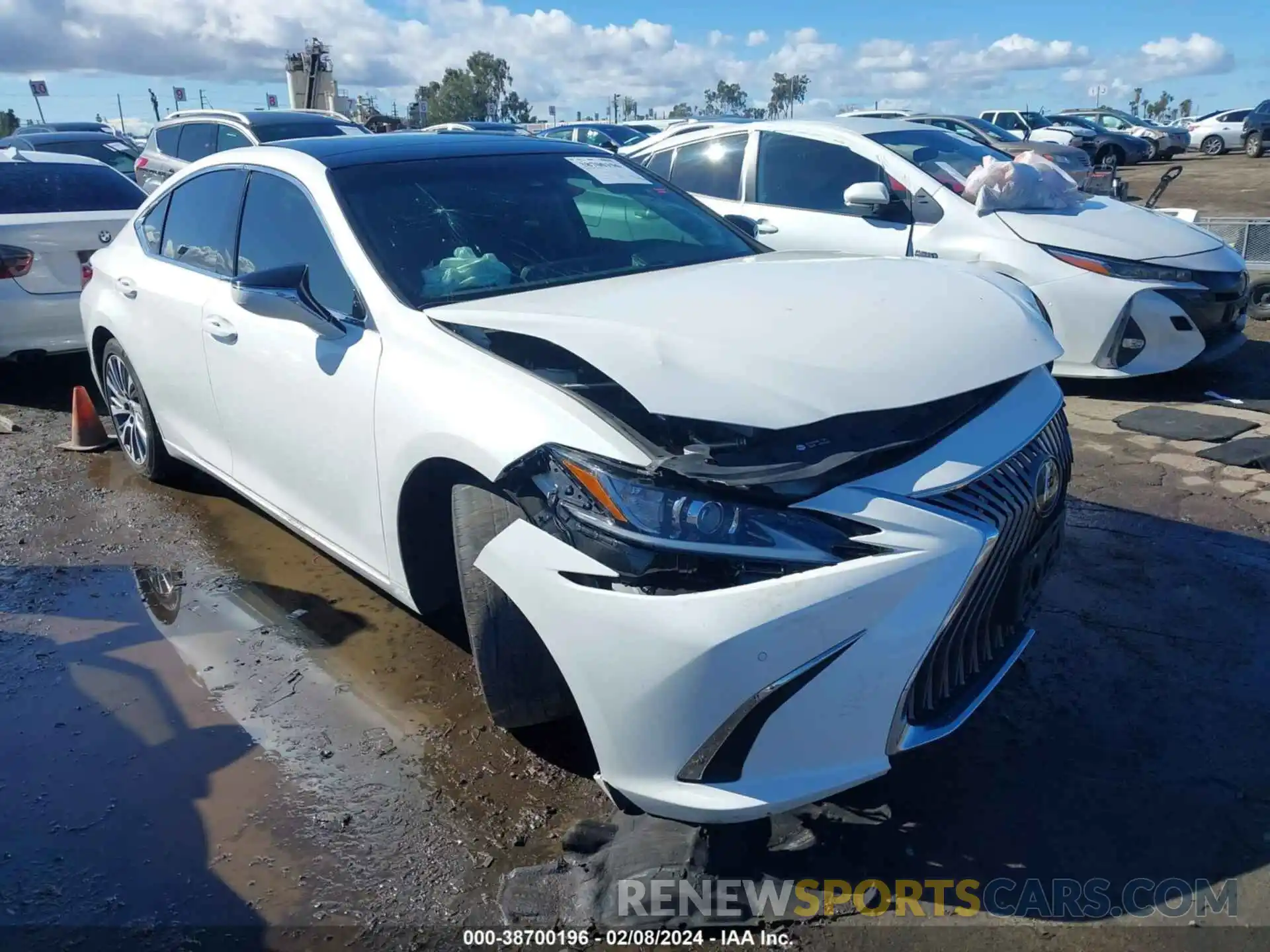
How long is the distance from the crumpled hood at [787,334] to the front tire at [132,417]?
274 centimetres

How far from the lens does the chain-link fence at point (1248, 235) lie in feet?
29.4

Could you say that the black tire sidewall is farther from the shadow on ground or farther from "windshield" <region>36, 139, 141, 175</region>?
"windshield" <region>36, 139, 141, 175</region>

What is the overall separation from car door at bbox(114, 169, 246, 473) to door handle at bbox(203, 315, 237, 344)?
9 centimetres

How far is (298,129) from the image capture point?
11.9 metres

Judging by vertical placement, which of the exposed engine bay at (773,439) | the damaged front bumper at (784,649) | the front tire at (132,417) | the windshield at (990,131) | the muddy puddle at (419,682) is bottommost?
the muddy puddle at (419,682)

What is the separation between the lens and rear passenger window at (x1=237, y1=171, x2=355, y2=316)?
3.38 metres

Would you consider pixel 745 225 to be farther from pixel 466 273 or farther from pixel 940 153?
pixel 940 153

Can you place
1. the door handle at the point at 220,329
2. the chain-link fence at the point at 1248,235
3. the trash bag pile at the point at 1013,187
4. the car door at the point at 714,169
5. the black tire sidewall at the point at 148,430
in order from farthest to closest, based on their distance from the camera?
the chain-link fence at the point at 1248,235 → the car door at the point at 714,169 → the trash bag pile at the point at 1013,187 → the black tire sidewall at the point at 148,430 → the door handle at the point at 220,329

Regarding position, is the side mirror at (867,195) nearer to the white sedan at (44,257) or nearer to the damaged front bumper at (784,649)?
the damaged front bumper at (784,649)

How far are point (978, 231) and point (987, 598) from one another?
453 centimetres

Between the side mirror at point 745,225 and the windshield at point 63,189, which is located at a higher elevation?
the side mirror at point 745,225

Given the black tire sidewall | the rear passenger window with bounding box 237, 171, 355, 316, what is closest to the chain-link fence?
the rear passenger window with bounding box 237, 171, 355, 316

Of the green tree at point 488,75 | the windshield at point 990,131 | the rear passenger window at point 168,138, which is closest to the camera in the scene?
the rear passenger window at point 168,138

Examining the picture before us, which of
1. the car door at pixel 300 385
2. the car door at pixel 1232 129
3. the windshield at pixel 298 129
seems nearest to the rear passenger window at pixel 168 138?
the windshield at pixel 298 129
